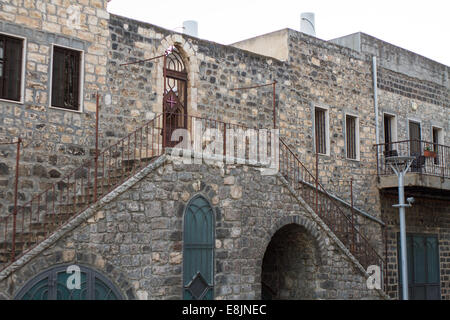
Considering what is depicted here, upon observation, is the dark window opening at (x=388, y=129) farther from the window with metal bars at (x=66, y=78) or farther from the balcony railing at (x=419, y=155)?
the window with metal bars at (x=66, y=78)

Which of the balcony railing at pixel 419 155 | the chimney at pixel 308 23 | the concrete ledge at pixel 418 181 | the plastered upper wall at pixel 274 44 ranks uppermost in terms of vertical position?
the chimney at pixel 308 23

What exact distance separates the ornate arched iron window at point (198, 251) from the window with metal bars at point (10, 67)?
11.4ft

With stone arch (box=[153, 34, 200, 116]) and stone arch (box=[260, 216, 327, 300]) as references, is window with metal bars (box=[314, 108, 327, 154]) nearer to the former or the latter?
stone arch (box=[260, 216, 327, 300])

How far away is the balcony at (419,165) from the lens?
15.5 meters

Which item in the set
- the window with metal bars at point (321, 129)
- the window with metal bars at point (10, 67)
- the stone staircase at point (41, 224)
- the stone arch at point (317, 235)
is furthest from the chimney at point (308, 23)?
the window with metal bars at point (10, 67)

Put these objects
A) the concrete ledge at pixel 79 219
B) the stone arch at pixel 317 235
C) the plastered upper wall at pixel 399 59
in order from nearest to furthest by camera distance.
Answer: the concrete ledge at pixel 79 219
the stone arch at pixel 317 235
the plastered upper wall at pixel 399 59

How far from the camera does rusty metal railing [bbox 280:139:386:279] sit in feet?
45.9

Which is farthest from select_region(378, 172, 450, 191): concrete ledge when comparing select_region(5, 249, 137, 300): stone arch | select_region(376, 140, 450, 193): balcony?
select_region(5, 249, 137, 300): stone arch

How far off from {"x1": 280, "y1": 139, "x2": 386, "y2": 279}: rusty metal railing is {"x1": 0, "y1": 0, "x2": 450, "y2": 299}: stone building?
0.19 feet

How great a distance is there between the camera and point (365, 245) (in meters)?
15.3
